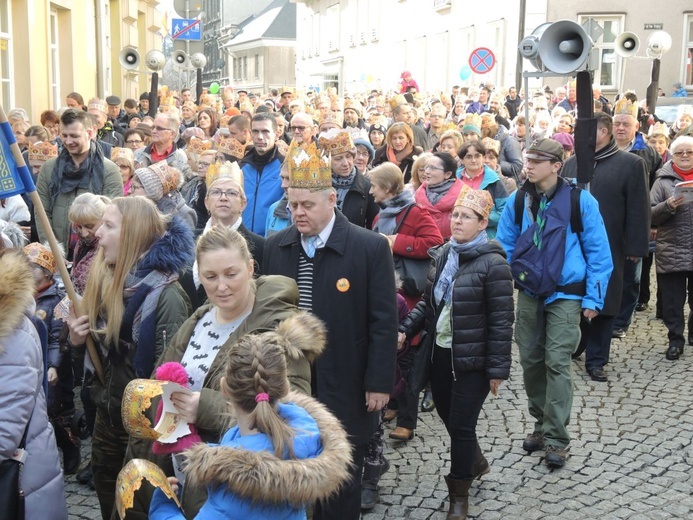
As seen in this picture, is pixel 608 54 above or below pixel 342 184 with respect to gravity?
above

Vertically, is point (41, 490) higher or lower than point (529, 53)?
lower

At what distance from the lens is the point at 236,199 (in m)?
5.56

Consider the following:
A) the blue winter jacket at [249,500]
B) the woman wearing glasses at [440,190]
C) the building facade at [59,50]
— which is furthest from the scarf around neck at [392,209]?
the building facade at [59,50]

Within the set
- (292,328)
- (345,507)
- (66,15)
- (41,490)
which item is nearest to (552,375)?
(345,507)

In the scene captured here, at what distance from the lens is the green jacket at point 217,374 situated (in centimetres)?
294

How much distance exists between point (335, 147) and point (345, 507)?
135 inches

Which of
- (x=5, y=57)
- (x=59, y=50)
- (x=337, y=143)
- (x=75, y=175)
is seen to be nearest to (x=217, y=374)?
(x=337, y=143)

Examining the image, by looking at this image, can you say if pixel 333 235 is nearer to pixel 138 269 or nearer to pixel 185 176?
pixel 138 269

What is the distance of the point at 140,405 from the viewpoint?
292 centimetres

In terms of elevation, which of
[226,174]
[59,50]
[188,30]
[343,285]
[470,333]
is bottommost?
[470,333]

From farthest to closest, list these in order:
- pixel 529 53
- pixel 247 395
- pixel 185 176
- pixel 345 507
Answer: pixel 529 53 < pixel 185 176 < pixel 345 507 < pixel 247 395

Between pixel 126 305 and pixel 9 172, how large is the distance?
79cm

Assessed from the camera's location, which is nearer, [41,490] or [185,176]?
[41,490]

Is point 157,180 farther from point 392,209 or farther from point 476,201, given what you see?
point 476,201
